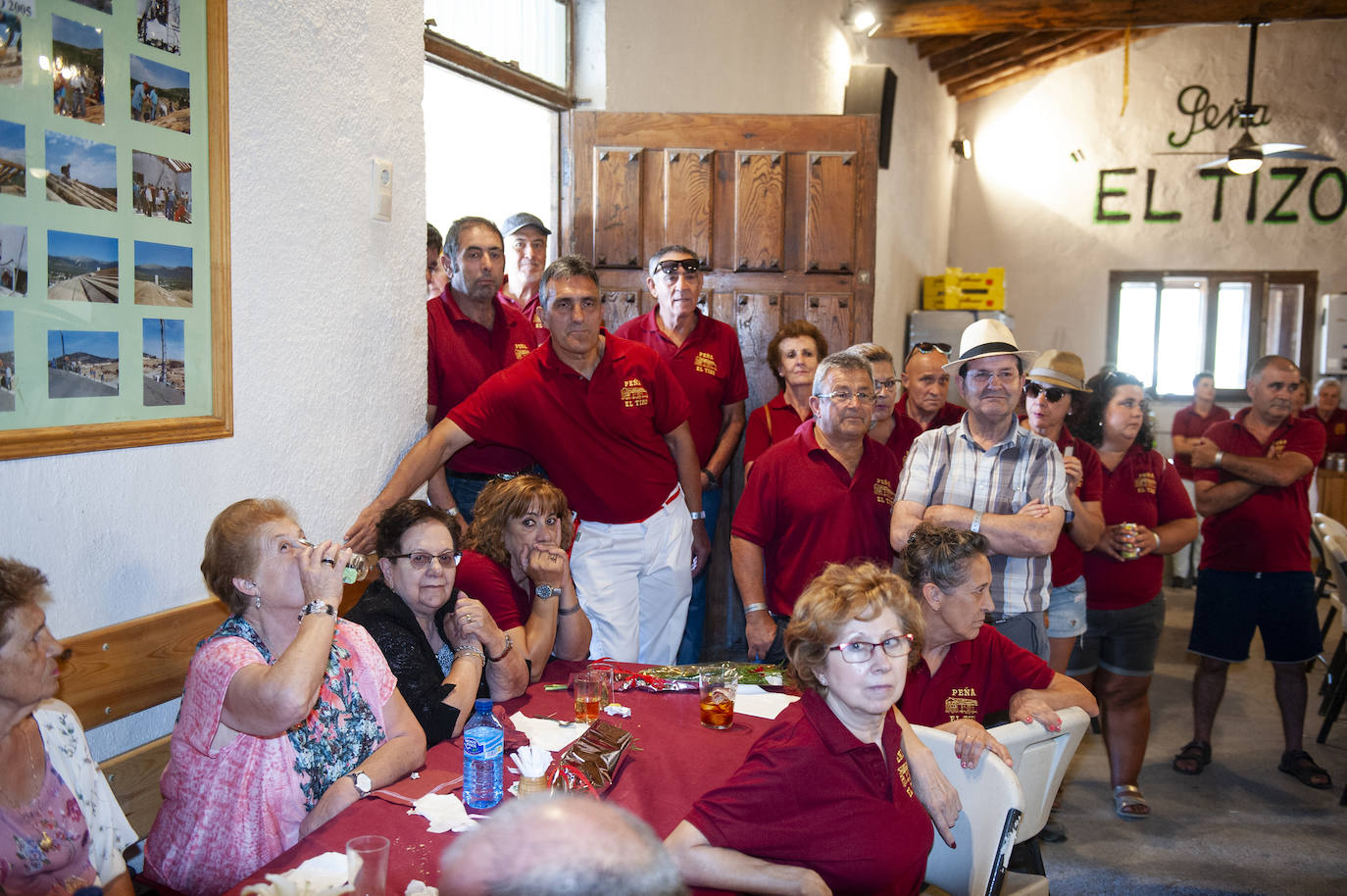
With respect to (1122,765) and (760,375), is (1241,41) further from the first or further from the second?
(1122,765)

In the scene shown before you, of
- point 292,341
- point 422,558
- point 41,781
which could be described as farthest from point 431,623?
point 41,781

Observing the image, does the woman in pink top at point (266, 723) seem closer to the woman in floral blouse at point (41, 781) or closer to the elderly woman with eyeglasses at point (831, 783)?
the woman in floral blouse at point (41, 781)

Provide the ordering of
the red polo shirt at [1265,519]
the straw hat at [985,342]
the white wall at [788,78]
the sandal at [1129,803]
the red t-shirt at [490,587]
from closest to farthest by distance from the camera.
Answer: the red t-shirt at [490,587] → the straw hat at [985,342] → the sandal at [1129,803] → the red polo shirt at [1265,519] → the white wall at [788,78]

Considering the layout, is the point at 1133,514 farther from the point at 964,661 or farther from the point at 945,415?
the point at 964,661

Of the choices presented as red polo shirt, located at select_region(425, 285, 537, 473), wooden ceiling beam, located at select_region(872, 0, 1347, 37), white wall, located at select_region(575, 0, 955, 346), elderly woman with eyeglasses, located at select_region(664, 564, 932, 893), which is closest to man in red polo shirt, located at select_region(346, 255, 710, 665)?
red polo shirt, located at select_region(425, 285, 537, 473)

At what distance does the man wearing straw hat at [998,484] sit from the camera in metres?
2.94

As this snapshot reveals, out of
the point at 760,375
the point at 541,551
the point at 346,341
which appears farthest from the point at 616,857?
the point at 760,375

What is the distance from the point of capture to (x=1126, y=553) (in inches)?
139

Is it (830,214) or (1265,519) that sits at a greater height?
(830,214)

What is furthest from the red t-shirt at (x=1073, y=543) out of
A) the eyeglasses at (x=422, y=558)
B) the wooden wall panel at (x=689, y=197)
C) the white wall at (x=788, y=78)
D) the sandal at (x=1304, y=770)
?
the white wall at (x=788, y=78)

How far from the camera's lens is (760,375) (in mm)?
4594

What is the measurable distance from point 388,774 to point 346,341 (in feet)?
4.44

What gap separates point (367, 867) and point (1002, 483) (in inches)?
86.7

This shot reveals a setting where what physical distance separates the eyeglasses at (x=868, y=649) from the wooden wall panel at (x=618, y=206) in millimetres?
2967
